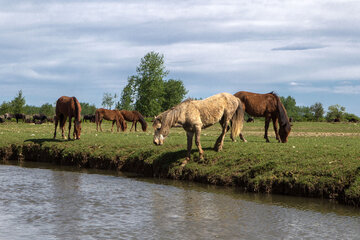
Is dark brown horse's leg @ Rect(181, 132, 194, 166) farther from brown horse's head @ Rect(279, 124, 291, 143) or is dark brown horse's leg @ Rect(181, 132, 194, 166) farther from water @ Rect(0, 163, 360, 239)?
brown horse's head @ Rect(279, 124, 291, 143)

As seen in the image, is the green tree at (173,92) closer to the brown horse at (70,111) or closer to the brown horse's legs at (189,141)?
the brown horse at (70,111)

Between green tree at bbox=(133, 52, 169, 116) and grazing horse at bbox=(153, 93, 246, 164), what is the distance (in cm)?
6794

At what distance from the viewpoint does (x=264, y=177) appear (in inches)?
455

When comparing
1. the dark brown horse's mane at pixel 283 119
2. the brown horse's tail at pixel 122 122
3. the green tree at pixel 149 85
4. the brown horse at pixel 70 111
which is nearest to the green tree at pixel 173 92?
the green tree at pixel 149 85

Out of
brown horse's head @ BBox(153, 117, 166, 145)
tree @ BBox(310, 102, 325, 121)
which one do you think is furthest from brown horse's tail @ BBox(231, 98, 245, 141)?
tree @ BBox(310, 102, 325, 121)

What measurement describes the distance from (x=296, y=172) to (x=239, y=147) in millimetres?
3587

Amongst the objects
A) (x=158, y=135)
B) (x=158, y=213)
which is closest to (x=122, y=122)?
(x=158, y=135)

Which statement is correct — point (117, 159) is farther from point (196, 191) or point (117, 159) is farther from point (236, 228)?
point (236, 228)

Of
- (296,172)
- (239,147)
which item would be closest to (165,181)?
(239,147)

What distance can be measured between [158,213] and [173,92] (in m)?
112

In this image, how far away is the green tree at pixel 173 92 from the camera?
118m

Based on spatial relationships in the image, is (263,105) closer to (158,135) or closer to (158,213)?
(158,135)

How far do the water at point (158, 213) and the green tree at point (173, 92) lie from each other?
105025 mm

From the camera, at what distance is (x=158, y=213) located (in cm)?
881
